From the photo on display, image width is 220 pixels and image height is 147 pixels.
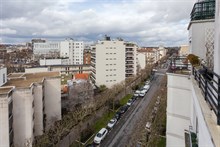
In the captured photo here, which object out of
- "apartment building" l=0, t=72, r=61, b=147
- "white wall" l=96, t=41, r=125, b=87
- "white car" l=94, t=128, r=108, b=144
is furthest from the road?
"white wall" l=96, t=41, r=125, b=87

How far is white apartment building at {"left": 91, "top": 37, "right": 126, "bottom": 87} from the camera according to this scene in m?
41.0

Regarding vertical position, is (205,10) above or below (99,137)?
above

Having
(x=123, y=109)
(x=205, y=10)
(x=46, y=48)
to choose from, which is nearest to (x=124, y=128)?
(x=123, y=109)

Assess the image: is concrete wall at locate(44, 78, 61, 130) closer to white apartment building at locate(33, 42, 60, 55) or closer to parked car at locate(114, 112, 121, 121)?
parked car at locate(114, 112, 121, 121)

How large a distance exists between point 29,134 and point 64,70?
126ft

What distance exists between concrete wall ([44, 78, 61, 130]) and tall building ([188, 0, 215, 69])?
43.7ft

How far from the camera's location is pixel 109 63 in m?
41.5

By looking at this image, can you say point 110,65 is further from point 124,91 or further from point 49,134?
point 49,134

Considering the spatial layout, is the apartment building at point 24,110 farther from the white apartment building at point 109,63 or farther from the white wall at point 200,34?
the white apartment building at point 109,63

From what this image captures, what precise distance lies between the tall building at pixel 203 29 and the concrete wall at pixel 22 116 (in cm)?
1112

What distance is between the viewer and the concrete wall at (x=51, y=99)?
21.2m

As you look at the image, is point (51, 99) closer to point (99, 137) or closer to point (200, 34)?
point (99, 137)

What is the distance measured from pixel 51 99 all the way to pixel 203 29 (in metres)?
14.8

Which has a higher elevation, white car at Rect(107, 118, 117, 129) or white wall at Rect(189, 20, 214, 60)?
white wall at Rect(189, 20, 214, 60)
